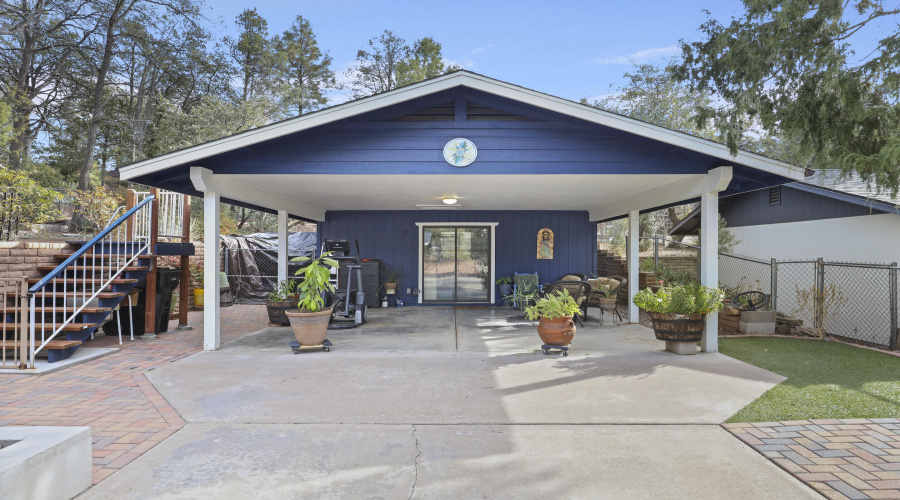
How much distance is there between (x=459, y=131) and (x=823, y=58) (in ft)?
10.9

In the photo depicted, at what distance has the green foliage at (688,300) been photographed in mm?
5344

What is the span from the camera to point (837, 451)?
275 centimetres

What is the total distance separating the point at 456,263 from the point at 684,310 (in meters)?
5.71

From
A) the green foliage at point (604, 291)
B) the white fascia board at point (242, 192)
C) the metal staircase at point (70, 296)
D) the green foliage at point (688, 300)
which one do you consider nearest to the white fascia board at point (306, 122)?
the white fascia board at point (242, 192)

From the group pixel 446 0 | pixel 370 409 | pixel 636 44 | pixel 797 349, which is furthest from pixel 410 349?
pixel 636 44

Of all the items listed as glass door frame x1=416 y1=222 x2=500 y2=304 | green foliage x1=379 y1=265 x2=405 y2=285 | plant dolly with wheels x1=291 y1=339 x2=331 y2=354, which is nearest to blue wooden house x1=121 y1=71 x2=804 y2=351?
plant dolly with wheels x1=291 y1=339 x2=331 y2=354

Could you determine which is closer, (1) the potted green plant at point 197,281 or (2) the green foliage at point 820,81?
(2) the green foliage at point 820,81

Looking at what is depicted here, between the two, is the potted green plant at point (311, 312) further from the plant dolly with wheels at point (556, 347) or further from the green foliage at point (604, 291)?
the green foliage at point (604, 291)

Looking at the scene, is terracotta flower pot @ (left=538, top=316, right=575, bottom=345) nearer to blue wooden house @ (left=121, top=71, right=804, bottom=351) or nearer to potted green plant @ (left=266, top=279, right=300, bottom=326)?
blue wooden house @ (left=121, top=71, right=804, bottom=351)

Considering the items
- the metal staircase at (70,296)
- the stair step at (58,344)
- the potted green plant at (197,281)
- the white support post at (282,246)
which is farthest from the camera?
the potted green plant at (197,281)

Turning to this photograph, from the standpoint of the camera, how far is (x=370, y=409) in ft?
11.5

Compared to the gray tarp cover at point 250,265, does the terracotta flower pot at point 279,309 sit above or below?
below

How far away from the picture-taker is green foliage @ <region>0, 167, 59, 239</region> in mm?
7098

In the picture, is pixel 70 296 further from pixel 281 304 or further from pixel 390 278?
pixel 390 278
